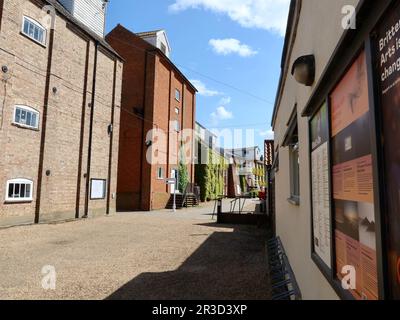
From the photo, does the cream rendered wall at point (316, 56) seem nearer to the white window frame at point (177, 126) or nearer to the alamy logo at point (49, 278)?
the alamy logo at point (49, 278)

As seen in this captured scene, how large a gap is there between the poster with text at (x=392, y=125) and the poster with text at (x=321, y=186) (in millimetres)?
959

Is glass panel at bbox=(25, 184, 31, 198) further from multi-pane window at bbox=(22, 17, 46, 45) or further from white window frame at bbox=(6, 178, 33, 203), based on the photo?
multi-pane window at bbox=(22, 17, 46, 45)

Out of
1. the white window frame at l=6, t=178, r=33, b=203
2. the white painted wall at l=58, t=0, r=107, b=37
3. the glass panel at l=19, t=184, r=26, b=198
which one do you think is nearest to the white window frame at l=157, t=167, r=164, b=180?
the white painted wall at l=58, t=0, r=107, b=37

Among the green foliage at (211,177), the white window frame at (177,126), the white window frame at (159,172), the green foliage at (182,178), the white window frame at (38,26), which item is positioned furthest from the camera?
the green foliage at (211,177)

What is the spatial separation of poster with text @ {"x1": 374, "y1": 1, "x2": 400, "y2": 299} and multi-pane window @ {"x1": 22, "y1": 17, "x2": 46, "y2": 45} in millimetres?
15364

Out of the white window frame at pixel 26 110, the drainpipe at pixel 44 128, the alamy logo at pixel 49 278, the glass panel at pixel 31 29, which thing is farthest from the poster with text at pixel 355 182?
the glass panel at pixel 31 29

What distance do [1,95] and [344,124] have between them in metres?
13.5

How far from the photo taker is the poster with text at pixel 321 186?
2.29 metres

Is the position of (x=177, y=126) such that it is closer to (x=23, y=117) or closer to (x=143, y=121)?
(x=143, y=121)

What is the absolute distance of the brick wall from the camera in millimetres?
12625

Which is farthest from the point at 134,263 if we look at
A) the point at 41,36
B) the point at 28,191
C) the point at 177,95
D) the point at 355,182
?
the point at 177,95

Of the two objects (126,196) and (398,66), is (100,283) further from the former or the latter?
(126,196)

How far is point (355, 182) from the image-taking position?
162 centimetres
